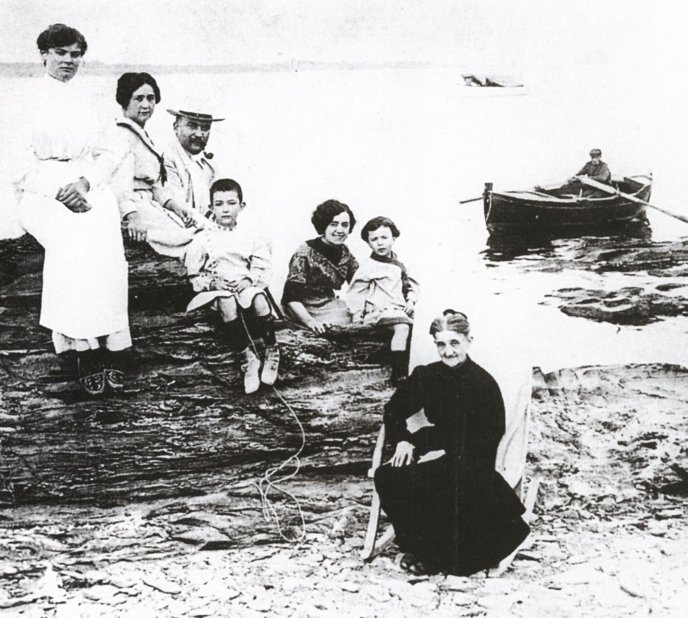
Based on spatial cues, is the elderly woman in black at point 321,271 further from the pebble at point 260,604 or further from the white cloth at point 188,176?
the pebble at point 260,604

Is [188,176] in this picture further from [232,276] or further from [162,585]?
[162,585]

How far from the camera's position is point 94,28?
118 inches

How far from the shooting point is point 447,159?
3.15 metres

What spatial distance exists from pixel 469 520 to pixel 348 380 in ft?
2.45

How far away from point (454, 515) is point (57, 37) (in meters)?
2.46

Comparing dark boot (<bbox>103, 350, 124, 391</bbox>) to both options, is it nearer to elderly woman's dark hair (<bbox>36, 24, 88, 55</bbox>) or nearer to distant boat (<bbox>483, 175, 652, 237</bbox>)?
elderly woman's dark hair (<bbox>36, 24, 88, 55</bbox>)

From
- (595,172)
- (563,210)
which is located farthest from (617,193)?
(563,210)

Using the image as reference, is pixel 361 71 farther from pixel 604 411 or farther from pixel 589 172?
pixel 604 411

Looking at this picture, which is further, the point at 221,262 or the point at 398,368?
the point at 398,368

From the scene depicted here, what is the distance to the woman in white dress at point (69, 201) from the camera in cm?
298

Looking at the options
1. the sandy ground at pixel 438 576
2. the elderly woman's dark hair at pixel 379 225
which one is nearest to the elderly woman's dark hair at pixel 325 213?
the elderly woman's dark hair at pixel 379 225

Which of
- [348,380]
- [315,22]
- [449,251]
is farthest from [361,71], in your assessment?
[348,380]

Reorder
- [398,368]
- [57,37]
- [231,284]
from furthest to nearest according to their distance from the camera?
[398,368] < [231,284] < [57,37]

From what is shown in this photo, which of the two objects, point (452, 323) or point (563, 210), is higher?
point (563, 210)
